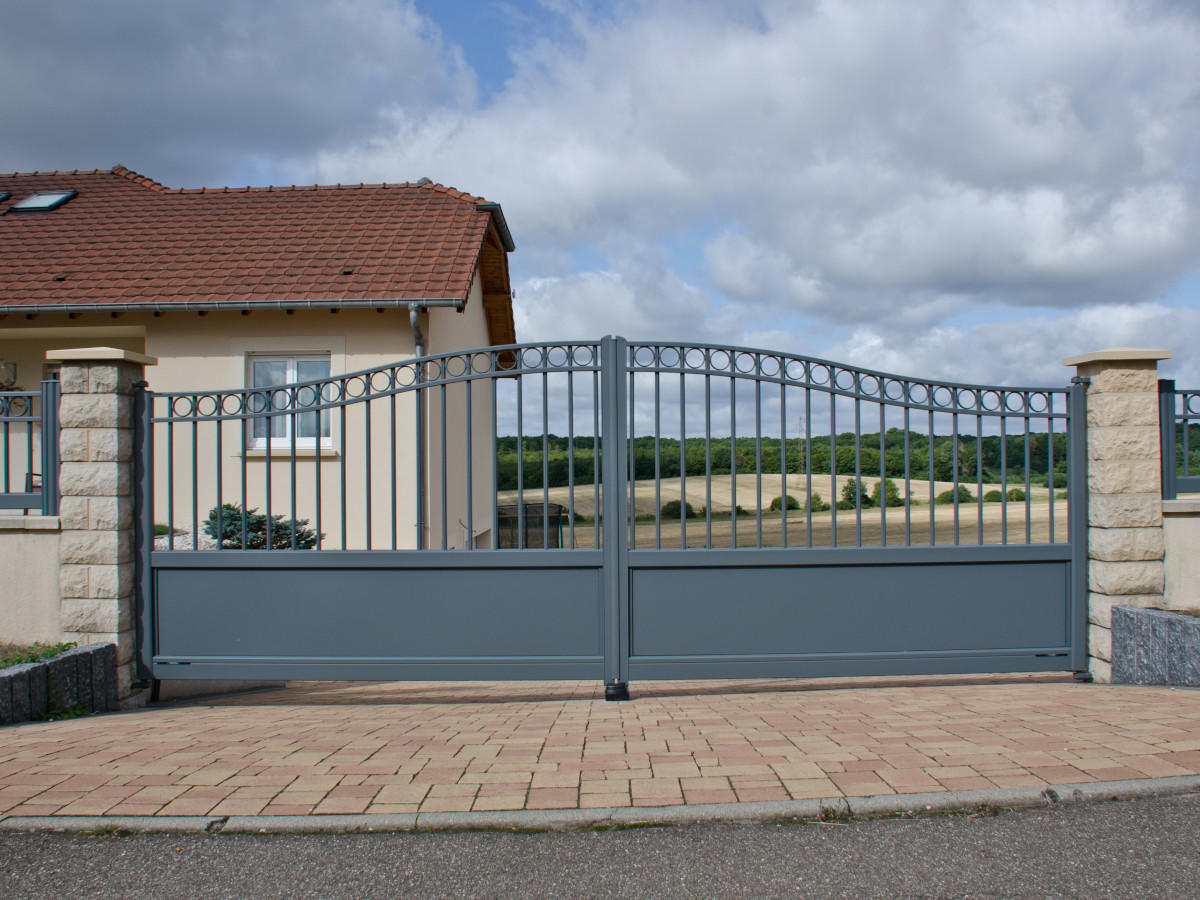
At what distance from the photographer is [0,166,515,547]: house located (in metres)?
10.1

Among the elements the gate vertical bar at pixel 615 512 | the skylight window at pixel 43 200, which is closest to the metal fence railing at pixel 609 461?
the gate vertical bar at pixel 615 512

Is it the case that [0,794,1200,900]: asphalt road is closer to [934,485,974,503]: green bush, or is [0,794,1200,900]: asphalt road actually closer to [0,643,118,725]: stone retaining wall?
[0,643,118,725]: stone retaining wall

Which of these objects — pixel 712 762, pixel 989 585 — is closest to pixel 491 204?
pixel 989 585

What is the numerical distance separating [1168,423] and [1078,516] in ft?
3.30

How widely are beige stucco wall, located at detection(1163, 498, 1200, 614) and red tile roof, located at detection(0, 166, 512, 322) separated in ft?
24.0

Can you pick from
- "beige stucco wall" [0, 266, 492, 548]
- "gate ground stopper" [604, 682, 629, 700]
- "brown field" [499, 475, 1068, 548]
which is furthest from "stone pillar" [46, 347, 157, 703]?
"beige stucco wall" [0, 266, 492, 548]

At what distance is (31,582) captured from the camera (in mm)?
5840

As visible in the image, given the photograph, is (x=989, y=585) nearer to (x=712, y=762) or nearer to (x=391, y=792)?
(x=712, y=762)

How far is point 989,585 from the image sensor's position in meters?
5.82

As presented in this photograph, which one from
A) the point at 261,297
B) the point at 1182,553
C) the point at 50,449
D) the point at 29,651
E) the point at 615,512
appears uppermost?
the point at 261,297

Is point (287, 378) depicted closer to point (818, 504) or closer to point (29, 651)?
point (29, 651)

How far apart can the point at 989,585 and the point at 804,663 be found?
1.40 meters

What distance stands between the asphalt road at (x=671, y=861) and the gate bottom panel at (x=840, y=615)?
7.53ft

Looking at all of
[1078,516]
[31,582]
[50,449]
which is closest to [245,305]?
[50,449]
